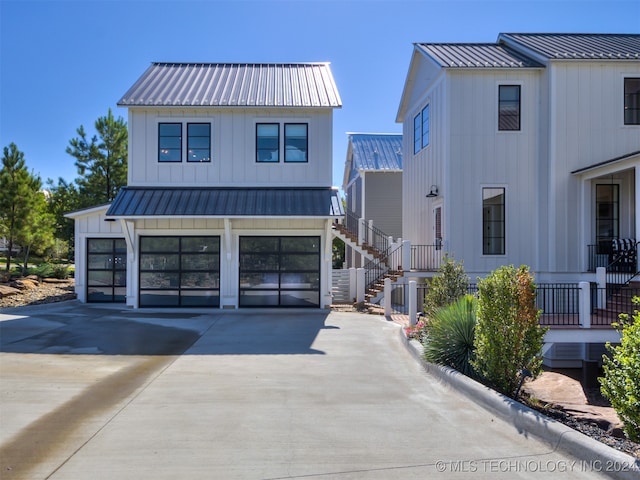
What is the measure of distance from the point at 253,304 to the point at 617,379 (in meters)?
12.7

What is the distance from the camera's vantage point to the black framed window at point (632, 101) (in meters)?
15.4

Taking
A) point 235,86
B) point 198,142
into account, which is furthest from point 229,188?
point 235,86

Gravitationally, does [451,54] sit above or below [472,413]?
above

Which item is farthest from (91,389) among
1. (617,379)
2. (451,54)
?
(451,54)

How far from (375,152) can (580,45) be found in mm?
11951

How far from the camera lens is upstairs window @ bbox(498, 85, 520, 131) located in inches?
623

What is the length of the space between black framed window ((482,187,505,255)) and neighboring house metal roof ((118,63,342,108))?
219 inches

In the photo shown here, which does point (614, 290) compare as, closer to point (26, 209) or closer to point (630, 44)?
point (630, 44)

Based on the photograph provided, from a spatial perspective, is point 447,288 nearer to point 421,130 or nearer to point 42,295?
point 421,130

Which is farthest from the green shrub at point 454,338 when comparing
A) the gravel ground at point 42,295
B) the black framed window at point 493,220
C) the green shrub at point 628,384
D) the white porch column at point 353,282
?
the gravel ground at point 42,295

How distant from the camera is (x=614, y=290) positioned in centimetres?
1220

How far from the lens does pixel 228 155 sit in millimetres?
16281

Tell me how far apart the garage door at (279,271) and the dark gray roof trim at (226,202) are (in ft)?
4.90

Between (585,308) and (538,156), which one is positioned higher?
(538,156)
